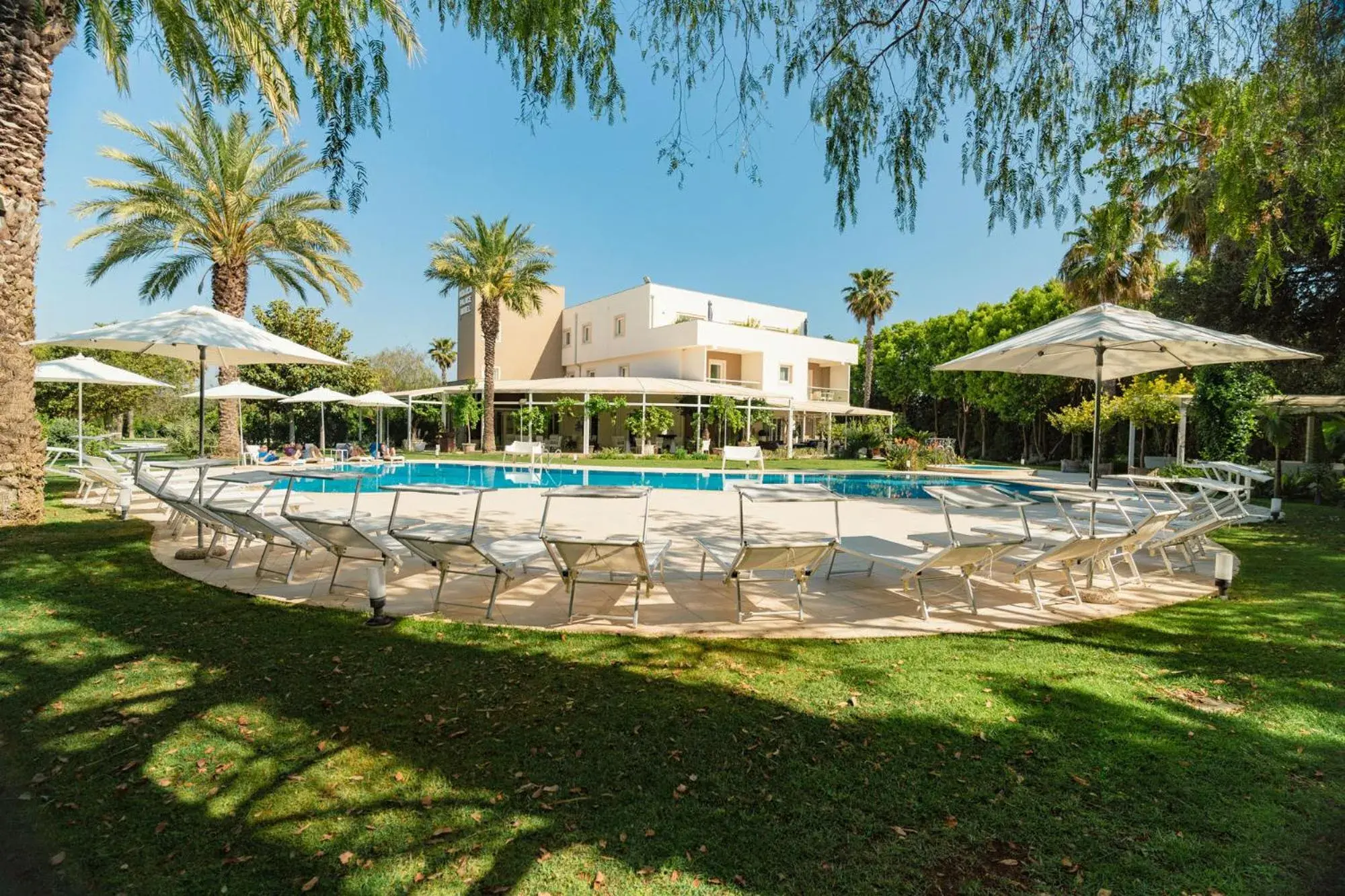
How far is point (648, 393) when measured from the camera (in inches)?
A: 1133

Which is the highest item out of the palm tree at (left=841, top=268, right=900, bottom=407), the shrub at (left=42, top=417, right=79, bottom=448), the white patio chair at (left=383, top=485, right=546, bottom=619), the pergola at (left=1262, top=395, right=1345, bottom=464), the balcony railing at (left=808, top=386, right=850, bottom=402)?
the palm tree at (left=841, top=268, right=900, bottom=407)

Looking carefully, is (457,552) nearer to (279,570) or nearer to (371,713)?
(371,713)

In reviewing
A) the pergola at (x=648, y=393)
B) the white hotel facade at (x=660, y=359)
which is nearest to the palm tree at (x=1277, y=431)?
the pergola at (x=648, y=393)

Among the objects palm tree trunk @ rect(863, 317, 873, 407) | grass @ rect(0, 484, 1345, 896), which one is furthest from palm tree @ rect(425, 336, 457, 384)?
grass @ rect(0, 484, 1345, 896)

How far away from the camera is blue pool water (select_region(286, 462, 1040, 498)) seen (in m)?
17.4

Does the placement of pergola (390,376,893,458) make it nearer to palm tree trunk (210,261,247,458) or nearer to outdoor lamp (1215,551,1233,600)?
palm tree trunk (210,261,247,458)

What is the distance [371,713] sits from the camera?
3.35 m

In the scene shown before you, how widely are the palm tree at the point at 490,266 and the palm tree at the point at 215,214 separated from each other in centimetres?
754

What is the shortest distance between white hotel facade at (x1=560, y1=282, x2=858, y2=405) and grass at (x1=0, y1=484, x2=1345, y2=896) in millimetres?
28360

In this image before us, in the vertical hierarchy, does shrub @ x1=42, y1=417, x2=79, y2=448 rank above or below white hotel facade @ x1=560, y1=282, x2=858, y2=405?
below

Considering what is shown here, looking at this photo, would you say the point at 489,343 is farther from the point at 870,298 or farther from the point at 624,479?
the point at 870,298

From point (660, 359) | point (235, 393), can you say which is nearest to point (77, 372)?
point (235, 393)

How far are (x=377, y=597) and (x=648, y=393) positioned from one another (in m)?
24.4

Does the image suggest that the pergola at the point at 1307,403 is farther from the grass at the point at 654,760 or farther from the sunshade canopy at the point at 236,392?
the sunshade canopy at the point at 236,392
